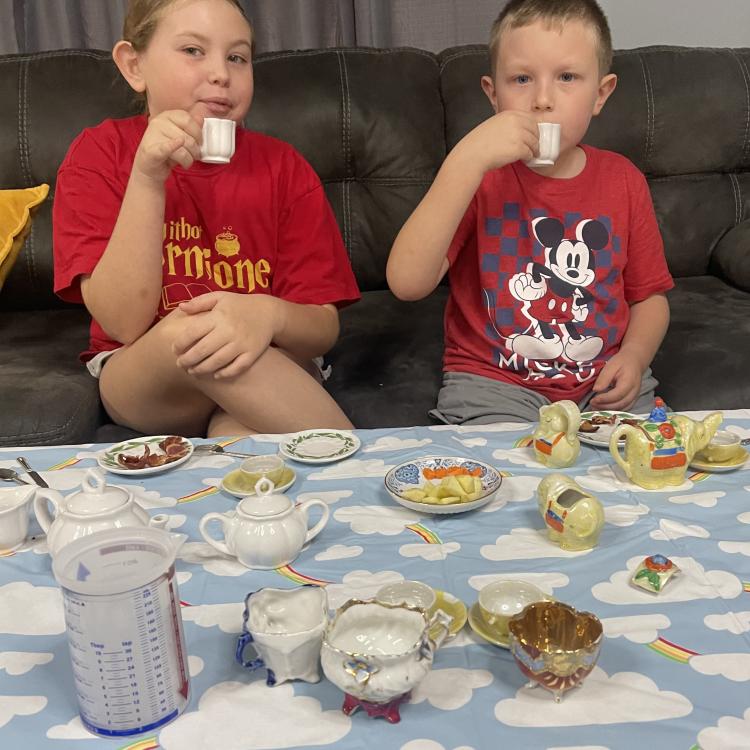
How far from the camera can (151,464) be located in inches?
41.8

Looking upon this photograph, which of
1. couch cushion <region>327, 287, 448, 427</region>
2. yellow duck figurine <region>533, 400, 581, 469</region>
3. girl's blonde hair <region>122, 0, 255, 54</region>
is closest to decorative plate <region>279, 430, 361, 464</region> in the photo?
yellow duck figurine <region>533, 400, 581, 469</region>

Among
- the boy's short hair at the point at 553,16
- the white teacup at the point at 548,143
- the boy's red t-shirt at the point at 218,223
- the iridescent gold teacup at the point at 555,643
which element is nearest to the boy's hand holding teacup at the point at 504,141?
the white teacup at the point at 548,143

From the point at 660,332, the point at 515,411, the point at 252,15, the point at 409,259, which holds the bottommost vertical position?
the point at 515,411

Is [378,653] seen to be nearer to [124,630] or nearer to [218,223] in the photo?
[124,630]

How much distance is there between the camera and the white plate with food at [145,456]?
1047 millimetres

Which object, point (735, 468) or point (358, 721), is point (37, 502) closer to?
point (358, 721)

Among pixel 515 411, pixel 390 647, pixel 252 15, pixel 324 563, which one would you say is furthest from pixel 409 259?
pixel 252 15

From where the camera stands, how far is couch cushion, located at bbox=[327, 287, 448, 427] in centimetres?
162

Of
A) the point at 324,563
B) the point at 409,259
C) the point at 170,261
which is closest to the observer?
the point at 324,563

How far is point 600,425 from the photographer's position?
3.72ft

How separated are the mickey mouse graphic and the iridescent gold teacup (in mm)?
921

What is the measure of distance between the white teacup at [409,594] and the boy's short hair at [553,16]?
1.09 meters

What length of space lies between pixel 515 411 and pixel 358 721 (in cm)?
95

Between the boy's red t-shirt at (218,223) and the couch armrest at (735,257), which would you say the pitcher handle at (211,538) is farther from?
the couch armrest at (735,257)
